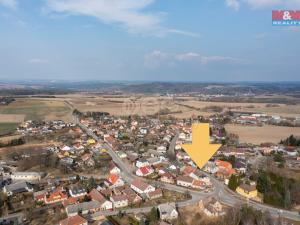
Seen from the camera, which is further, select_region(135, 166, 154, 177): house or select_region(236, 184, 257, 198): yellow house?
select_region(135, 166, 154, 177): house

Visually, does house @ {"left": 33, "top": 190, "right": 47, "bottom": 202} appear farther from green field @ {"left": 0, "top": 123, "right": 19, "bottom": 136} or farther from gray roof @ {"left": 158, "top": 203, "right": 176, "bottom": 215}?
green field @ {"left": 0, "top": 123, "right": 19, "bottom": 136}

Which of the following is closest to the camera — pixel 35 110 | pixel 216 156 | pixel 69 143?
pixel 216 156

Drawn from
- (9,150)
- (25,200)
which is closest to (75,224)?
(25,200)

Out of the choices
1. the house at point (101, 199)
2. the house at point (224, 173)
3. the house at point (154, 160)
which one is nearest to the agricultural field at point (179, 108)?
the house at point (154, 160)

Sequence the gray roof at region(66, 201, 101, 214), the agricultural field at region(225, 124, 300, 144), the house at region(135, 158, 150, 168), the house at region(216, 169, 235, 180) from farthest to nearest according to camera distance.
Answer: the agricultural field at region(225, 124, 300, 144) → the house at region(135, 158, 150, 168) → the house at region(216, 169, 235, 180) → the gray roof at region(66, 201, 101, 214)

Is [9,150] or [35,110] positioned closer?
[9,150]

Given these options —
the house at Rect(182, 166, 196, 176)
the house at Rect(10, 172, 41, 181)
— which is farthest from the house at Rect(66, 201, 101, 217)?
the house at Rect(182, 166, 196, 176)

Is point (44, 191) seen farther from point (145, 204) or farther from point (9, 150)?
point (9, 150)
